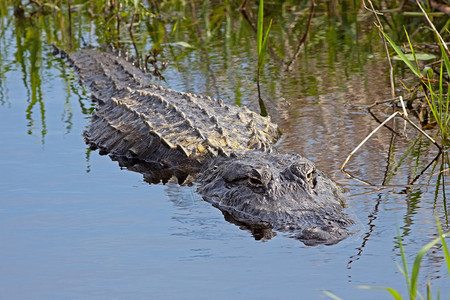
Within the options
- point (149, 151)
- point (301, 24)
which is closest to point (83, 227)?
point (149, 151)

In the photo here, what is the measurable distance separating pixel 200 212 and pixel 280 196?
558mm

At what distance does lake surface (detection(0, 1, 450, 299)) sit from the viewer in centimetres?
340

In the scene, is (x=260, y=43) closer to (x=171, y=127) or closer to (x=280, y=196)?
(x=171, y=127)

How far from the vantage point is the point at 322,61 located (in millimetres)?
8680

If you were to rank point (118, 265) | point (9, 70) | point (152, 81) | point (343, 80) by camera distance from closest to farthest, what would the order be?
point (118, 265)
point (343, 80)
point (152, 81)
point (9, 70)

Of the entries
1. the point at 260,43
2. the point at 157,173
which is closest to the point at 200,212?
the point at 157,173

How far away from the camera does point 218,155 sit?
17.8 feet

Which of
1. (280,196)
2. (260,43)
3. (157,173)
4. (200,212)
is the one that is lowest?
(157,173)

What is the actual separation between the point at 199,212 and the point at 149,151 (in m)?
1.57

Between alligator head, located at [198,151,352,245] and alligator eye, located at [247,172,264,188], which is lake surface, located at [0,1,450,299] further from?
alligator eye, located at [247,172,264,188]

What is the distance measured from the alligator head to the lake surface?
12cm

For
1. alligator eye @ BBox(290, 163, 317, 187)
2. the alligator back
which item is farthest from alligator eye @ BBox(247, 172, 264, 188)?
the alligator back

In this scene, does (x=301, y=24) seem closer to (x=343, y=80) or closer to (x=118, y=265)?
(x=343, y=80)

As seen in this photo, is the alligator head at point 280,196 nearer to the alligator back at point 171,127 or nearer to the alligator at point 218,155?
the alligator at point 218,155
